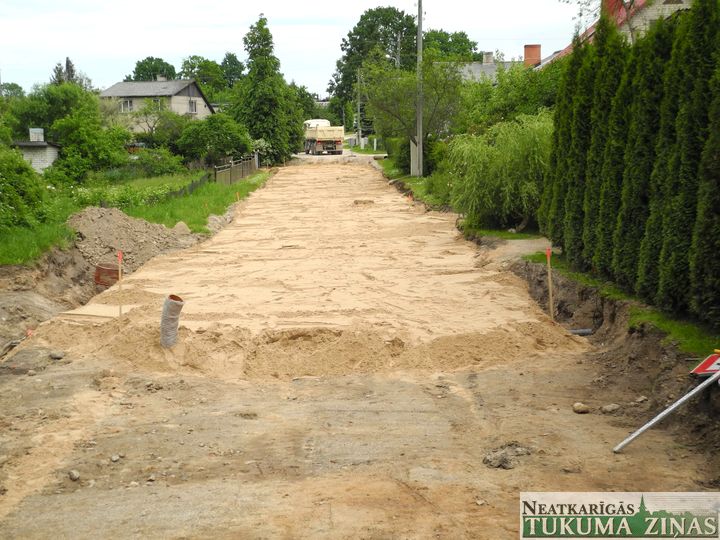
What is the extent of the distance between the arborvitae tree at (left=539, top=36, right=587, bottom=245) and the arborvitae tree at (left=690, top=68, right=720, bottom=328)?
626 centimetres

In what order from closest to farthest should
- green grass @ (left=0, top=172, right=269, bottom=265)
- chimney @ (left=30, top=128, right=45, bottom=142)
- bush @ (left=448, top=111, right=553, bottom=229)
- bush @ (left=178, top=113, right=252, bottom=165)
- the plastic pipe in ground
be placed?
1. the plastic pipe in ground
2. green grass @ (left=0, top=172, right=269, bottom=265)
3. bush @ (left=448, top=111, right=553, bottom=229)
4. chimney @ (left=30, top=128, right=45, bottom=142)
5. bush @ (left=178, top=113, right=252, bottom=165)

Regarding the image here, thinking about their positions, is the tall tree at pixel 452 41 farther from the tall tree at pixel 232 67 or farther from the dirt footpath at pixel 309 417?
the dirt footpath at pixel 309 417

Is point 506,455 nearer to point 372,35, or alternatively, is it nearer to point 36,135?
point 36,135

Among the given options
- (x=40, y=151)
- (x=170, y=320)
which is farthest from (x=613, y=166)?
(x=40, y=151)

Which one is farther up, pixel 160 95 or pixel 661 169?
pixel 160 95

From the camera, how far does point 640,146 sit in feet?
38.8

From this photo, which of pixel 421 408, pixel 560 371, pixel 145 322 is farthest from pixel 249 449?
pixel 145 322

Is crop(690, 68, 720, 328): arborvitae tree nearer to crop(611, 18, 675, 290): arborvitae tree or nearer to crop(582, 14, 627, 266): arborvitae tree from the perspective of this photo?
crop(611, 18, 675, 290): arborvitae tree

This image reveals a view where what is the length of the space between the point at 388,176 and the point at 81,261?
29.6m

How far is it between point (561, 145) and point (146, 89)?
6427cm

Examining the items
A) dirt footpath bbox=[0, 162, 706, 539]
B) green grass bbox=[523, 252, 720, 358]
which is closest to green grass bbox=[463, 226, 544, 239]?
dirt footpath bbox=[0, 162, 706, 539]

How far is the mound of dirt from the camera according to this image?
2002 centimetres

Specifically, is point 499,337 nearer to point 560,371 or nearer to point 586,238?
point 560,371

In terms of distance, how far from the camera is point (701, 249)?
31.8 ft
